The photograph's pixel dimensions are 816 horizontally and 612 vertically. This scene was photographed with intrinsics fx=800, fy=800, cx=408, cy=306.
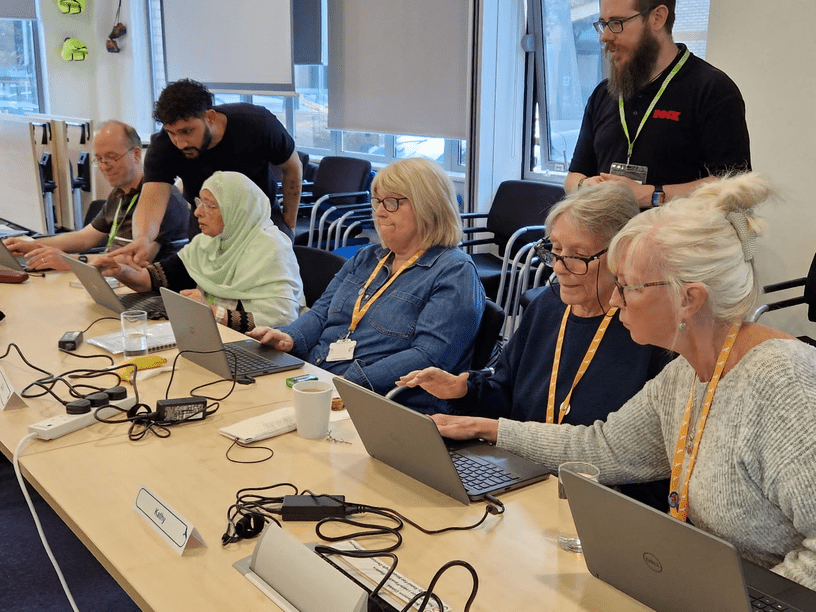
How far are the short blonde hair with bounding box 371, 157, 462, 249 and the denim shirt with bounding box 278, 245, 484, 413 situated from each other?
0.16ft

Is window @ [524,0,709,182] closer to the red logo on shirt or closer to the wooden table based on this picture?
the red logo on shirt

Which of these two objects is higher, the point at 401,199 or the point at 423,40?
the point at 423,40

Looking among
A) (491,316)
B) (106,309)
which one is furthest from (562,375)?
(106,309)

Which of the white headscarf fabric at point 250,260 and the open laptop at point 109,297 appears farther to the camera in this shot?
the white headscarf fabric at point 250,260

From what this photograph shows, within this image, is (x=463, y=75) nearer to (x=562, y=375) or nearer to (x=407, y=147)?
(x=407, y=147)

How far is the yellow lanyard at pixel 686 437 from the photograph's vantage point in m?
1.31

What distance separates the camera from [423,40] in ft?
16.3

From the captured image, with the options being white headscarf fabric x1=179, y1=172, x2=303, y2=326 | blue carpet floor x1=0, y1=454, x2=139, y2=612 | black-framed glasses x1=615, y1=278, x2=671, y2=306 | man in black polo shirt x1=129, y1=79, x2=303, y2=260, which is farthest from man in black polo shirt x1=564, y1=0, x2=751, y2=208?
blue carpet floor x1=0, y1=454, x2=139, y2=612

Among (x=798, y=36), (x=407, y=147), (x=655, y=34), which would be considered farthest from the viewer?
(x=407, y=147)

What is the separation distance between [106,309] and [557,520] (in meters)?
1.93

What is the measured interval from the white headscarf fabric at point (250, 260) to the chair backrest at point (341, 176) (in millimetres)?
2416

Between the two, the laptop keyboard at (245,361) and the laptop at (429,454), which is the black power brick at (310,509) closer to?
the laptop at (429,454)

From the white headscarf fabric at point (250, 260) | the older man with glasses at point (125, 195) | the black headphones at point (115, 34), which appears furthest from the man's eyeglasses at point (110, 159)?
the black headphones at point (115, 34)

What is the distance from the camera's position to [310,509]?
133 centimetres
